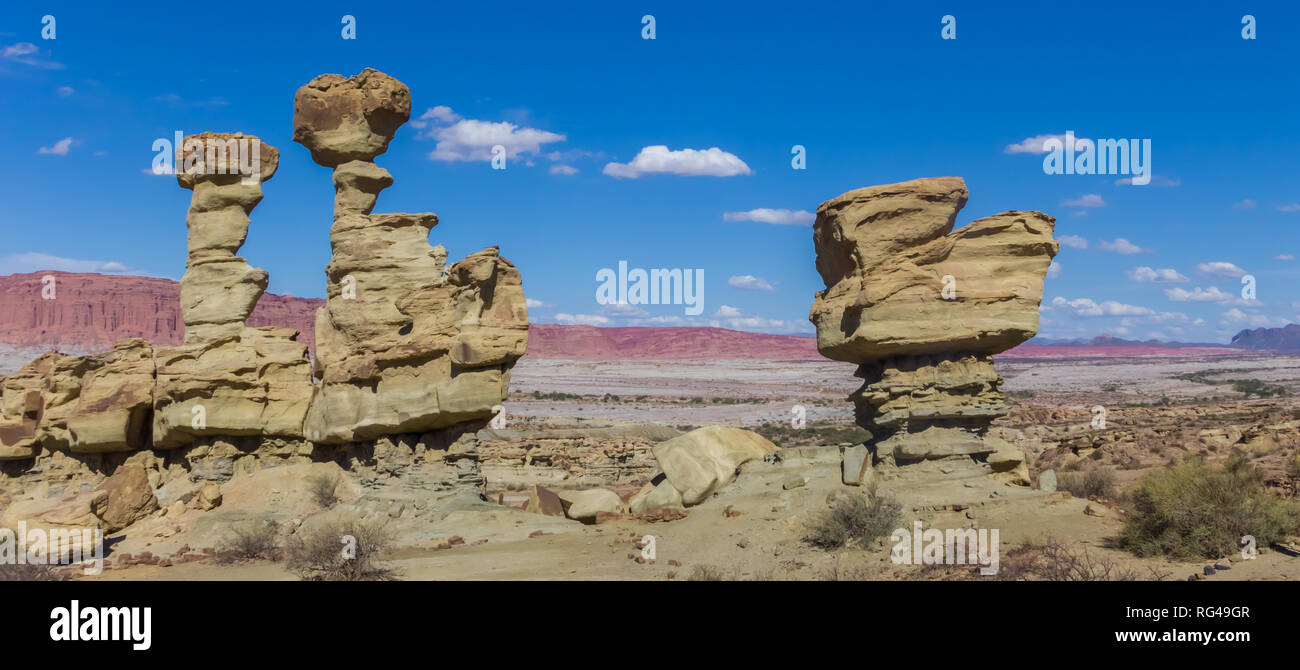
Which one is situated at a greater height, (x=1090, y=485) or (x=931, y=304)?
(x=931, y=304)

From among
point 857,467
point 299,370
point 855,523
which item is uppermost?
point 299,370

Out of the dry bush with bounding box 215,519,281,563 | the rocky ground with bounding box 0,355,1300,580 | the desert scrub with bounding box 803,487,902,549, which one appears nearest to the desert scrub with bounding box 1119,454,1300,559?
the rocky ground with bounding box 0,355,1300,580

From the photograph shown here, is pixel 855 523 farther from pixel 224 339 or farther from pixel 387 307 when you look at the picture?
pixel 224 339

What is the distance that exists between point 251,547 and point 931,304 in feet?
36.4

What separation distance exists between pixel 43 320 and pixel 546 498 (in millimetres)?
139998

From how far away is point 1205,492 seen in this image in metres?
11.1

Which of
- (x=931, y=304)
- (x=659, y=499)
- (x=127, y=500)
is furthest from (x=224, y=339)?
(x=931, y=304)

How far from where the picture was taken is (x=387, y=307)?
17.2 meters

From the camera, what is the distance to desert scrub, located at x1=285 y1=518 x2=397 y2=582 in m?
11.9

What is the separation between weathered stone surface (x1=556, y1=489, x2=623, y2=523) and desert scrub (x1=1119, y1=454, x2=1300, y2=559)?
8.33 meters

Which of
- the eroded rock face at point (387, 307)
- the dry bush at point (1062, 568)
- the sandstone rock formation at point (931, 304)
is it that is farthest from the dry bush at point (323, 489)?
the dry bush at point (1062, 568)

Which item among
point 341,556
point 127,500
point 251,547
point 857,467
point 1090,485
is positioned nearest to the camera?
point 341,556

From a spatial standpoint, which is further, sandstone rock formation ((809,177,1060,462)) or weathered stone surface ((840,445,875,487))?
weathered stone surface ((840,445,875,487))

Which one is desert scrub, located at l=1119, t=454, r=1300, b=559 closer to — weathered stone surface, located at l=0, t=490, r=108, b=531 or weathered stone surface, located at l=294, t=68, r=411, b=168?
weathered stone surface, located at l=294, t=68, r=411, b=168
